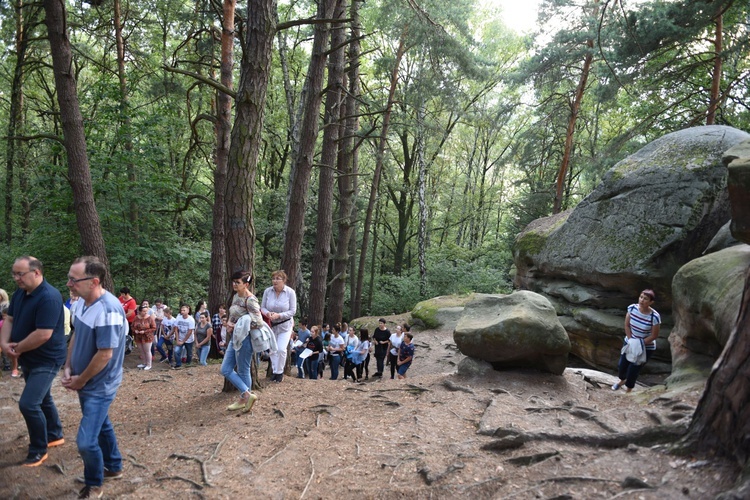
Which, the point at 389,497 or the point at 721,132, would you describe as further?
the point at 721,132

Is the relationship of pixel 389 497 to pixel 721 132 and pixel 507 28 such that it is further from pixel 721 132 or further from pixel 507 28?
pixel 507 28

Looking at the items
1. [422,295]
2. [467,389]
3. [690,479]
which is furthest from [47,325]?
[422,295]

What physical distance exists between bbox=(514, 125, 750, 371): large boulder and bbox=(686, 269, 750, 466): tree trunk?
7.76m

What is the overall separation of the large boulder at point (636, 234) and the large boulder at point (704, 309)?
2.89 meters

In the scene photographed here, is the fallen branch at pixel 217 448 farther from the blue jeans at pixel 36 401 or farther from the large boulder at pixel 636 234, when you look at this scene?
the large boulder at pixel 636 234

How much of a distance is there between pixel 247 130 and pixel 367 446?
4.36 metres

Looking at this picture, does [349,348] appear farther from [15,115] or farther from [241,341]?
[15,115]

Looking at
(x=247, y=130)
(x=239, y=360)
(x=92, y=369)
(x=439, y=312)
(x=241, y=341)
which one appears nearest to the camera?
(x=92, y=369)

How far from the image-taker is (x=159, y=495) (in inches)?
142

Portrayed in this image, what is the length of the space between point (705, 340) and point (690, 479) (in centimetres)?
475

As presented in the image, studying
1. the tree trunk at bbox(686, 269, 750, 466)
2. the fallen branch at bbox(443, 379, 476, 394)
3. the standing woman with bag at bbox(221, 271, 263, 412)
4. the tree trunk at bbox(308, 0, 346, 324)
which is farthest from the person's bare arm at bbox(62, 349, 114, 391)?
the tree trunk at bbox(308, 0, 346, 324)

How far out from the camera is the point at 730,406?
2.97 meters

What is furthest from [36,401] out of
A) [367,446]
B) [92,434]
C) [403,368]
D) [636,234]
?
[636,234]

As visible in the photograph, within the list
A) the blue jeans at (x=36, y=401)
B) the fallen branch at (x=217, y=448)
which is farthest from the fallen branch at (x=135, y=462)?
the blue jeans at (x=36, y=401)
